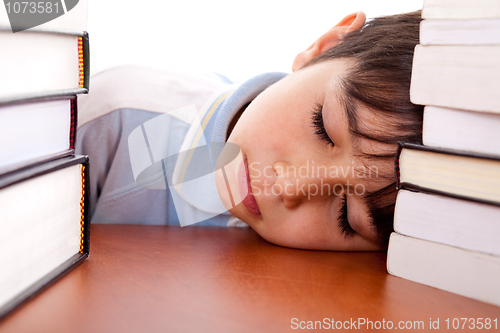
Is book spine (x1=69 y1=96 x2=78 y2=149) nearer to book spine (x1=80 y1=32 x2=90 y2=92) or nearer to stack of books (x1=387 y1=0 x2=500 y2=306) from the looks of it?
book spine (x1=80 y1=32 x2=90 y2=92)

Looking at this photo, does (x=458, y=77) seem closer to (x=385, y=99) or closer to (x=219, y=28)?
(x=385, y=99)

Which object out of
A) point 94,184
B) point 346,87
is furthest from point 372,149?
point 94,184

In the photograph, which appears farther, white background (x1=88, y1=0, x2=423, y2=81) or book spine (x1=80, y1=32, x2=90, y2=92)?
white background (x1=88, y1=0, x2=423, y2=81)

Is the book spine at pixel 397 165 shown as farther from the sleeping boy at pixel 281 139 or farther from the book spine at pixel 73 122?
the book spine at pixel 73 122

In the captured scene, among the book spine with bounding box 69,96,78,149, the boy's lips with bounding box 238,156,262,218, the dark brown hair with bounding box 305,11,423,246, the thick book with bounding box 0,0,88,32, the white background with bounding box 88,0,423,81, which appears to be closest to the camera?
the thick book with bounding box 0,0,88,32

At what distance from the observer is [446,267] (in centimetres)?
42

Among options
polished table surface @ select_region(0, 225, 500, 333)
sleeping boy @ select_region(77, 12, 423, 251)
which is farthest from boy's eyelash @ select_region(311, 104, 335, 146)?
polished table surface @ select_region(0, 225, 500, 333)

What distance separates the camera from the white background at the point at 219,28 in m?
1.40

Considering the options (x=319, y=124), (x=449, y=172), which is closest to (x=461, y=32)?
(x=449, y=172)

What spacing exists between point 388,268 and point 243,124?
0.43 meters

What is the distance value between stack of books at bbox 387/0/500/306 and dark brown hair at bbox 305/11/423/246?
14 centimetres

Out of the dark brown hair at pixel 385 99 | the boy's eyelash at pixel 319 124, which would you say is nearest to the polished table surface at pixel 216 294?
the dark brown hair at pixel 385 99

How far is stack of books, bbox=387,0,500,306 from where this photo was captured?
382 mm

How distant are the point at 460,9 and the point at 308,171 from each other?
1.08 ft
